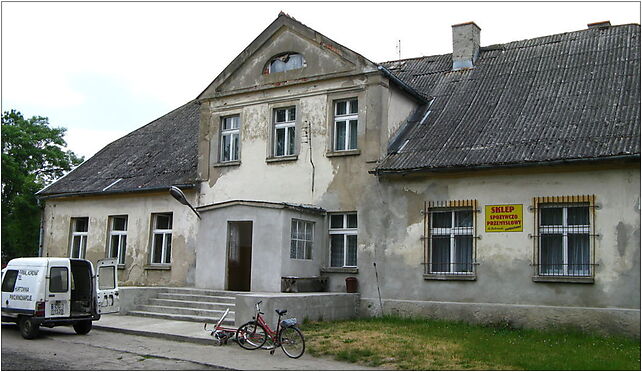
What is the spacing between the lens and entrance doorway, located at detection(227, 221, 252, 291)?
17.7 metres

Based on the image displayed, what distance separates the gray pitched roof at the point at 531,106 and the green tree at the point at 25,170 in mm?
29270

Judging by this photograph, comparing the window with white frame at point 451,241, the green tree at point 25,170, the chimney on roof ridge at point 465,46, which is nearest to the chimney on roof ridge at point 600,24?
the chimney on roof ridge at point 465,46

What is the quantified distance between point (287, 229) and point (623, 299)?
305 inches

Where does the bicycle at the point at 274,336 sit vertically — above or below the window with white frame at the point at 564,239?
below

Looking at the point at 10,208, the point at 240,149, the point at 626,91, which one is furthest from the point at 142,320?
the point at 10,208

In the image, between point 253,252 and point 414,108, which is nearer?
point 253,252

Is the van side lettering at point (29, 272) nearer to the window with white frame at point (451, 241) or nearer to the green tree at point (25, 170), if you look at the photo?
the window with white frame at point (451, 241)

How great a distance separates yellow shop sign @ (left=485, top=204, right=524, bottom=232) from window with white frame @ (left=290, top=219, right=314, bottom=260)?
4626 mm

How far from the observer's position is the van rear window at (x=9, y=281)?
46.3 feet

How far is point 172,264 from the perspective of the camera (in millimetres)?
20438

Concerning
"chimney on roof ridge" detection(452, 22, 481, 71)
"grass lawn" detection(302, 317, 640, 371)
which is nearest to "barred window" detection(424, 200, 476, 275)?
"grass lawn" detection(302, 317, 640, 371)

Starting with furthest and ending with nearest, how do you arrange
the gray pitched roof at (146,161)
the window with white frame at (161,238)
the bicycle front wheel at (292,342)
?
the gray pitched roof at (146,161)
the window with white frame at (161,238)
the bicycle front wheel at (292,342)

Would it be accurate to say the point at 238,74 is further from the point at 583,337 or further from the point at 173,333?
the point at 583,337

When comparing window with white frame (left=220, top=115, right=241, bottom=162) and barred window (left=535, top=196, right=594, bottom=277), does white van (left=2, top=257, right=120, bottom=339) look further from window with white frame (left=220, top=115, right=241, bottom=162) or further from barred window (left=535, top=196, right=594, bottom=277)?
barred window (left=535, top=196, right=594, bottom=277)
